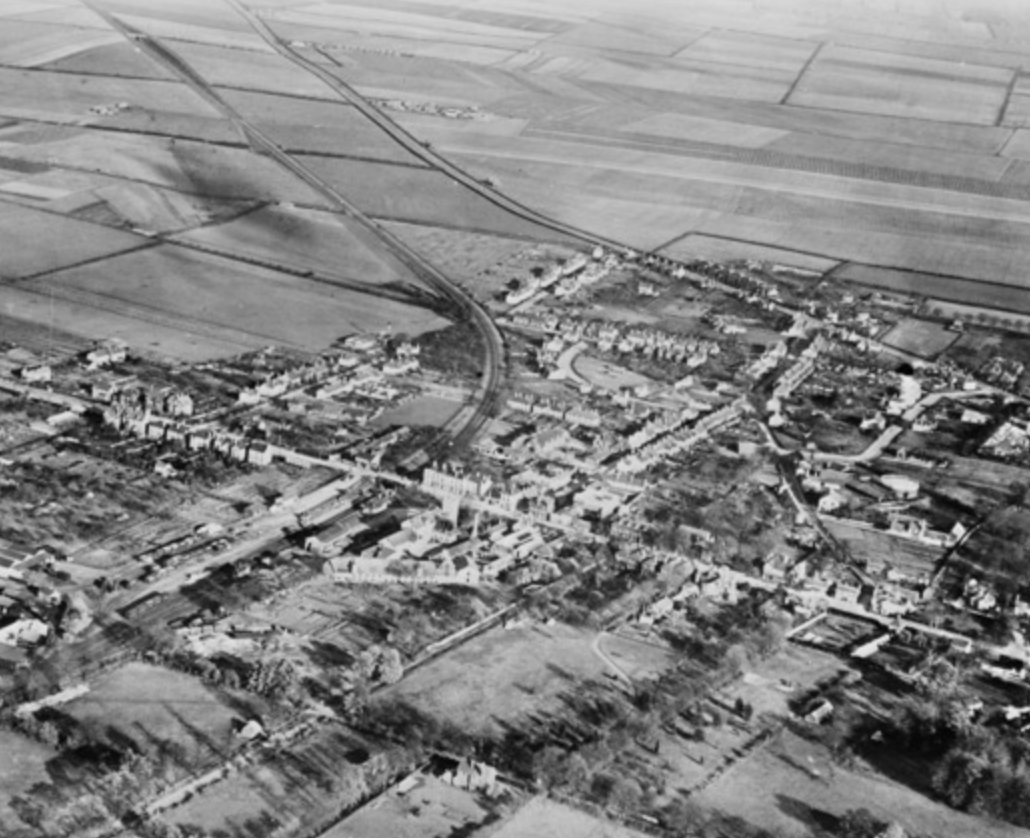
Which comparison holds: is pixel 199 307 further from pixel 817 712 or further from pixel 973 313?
pixel 817 712

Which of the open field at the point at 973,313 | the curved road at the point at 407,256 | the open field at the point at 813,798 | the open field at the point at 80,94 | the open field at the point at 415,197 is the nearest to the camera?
the open field at the point at 813,798

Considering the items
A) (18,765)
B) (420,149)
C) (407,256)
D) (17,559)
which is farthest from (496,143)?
(18,765)

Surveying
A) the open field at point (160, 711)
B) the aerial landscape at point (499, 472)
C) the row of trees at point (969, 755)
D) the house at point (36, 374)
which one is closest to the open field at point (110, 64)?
the aerial landscape at point (499, 472)

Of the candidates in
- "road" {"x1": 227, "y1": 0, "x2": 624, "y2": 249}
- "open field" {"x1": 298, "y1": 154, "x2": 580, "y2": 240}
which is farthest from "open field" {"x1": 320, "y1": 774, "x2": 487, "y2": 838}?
"open field" {"x1": 298, "y1": 154, "x2": 580, "y2": 240}

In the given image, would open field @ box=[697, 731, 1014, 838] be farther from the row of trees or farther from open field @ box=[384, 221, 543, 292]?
open field @ box=[384, 221, 543, 292]

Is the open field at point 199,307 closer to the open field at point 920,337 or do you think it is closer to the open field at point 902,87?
the open field at point 920,337

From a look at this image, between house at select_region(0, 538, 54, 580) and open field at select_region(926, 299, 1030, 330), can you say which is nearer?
house at select_region(0, 538, 54, 580)
